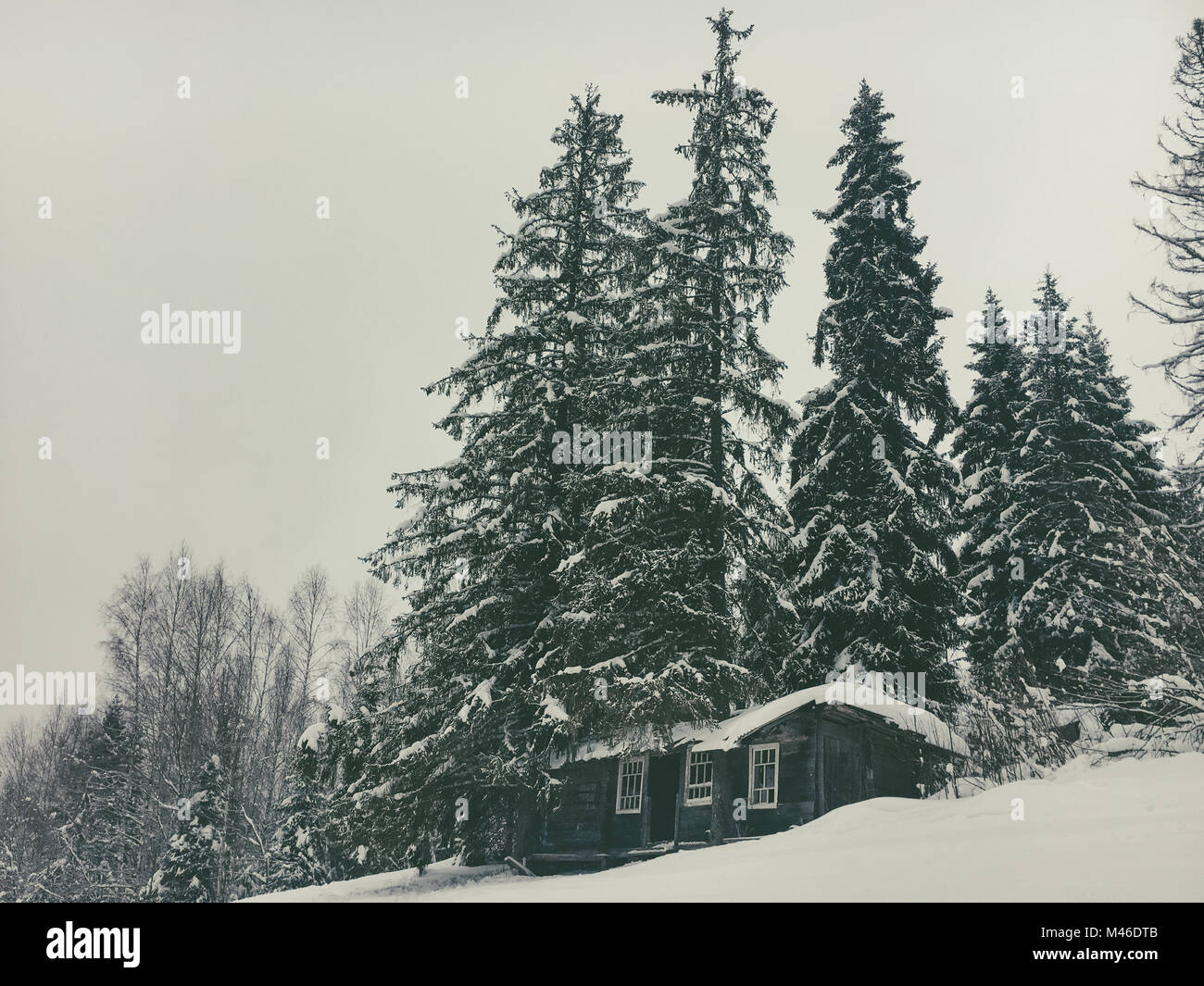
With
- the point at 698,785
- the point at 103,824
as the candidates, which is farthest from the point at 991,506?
the point at 103,824

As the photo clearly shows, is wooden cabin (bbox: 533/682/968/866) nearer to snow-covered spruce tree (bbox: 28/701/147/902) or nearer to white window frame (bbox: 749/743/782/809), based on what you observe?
white window frame (bbox: 749/743/782/809)

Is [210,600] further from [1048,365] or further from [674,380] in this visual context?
[1048,365]

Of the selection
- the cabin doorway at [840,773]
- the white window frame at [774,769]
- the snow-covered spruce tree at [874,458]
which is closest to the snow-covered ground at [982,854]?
the cabin doorway at [840,773]

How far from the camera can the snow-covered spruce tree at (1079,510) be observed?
25047 mm

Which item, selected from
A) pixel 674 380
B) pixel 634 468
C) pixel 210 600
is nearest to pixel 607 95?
pixel 674 380

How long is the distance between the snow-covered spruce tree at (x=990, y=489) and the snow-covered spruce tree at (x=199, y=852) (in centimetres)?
2665

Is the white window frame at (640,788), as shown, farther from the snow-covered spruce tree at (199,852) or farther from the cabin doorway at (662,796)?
the snow-covered spruce tree at (199,852)

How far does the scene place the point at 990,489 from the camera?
2902 centimetres

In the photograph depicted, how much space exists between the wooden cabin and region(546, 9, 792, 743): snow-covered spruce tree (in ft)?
4.11

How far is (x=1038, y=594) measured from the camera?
2625 cm

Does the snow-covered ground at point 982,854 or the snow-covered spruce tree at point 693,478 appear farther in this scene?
the snow-covered spruce tree at point 693,478

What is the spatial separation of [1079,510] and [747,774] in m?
13.5

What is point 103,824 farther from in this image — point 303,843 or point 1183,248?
point 1183,248
